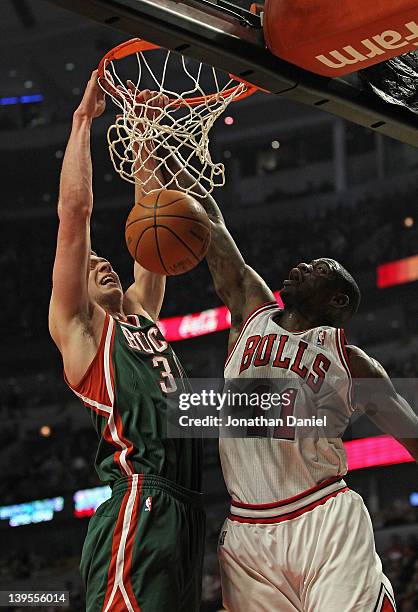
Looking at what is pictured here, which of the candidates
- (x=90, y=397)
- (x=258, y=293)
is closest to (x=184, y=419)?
(x=90, y=397)

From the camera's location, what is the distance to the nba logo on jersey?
3.75 m

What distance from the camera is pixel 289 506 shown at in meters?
3.48

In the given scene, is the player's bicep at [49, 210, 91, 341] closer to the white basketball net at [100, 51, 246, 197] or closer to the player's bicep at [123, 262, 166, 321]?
the white basketball net at [100, 51, 246, 197]

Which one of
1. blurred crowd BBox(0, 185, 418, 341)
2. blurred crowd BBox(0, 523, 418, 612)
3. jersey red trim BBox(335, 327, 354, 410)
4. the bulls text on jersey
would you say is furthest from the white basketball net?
blurred crowd BBox(0, 185, 418, 341)

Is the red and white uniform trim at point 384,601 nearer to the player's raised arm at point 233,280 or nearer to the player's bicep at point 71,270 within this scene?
the player's raised arm at point 233,280

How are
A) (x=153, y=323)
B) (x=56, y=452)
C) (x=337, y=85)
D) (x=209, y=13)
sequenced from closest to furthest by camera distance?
(x=209, y=13)
(x=337, y=85)
(x=153, y=323)
(x=56, y=452)

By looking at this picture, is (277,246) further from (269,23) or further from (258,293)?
(269,23)

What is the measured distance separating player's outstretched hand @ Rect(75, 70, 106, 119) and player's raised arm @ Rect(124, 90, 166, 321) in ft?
1.14

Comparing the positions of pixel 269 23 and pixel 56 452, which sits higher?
pixel 269 23

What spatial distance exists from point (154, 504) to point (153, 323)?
0.90 metres

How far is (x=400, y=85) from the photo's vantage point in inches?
130

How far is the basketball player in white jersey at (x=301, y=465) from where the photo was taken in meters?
3.35

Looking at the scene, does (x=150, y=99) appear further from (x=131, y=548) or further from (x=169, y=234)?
(x=131, y=548)

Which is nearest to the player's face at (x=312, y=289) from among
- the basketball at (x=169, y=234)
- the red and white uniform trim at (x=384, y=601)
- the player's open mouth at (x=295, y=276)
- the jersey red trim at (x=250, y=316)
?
the player's open mouth at (x=295, y=276)
